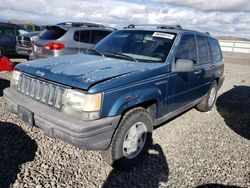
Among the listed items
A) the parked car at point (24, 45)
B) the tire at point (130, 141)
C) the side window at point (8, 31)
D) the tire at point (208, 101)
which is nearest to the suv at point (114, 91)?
the tire at point (130, 141)

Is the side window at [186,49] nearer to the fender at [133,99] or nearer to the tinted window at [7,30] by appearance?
the fender at [133,99]

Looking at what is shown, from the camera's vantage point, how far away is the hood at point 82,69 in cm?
299

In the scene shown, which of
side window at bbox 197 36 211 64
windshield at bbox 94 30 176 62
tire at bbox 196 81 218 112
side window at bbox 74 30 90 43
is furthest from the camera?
side window at bbox 74 30 90 43

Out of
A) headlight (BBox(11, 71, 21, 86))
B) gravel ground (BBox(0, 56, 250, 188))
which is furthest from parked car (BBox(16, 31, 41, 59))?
headlight (BBox(11, 71, 21, 86))

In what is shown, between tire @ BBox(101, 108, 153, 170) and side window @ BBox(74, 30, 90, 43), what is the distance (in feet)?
15.9

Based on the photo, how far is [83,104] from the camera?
290cm

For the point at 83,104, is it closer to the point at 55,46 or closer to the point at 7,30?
the point at 55,46

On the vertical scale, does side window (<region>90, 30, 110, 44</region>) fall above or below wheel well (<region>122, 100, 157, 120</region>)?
above

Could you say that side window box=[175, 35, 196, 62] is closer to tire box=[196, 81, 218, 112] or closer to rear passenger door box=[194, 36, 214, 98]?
rear passenger door box=[194, 36, 214, 98]

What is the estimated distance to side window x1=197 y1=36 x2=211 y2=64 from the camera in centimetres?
511

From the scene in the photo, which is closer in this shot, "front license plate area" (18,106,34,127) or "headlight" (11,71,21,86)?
"front license plate area" (18,106,34,127)

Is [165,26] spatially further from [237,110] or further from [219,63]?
[237,110]

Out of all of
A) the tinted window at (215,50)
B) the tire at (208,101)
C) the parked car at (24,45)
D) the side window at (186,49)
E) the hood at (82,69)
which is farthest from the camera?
the parked car at (24,45)

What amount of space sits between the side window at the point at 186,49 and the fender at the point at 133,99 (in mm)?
917
